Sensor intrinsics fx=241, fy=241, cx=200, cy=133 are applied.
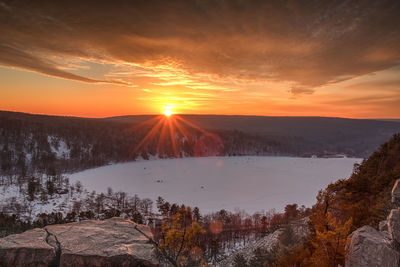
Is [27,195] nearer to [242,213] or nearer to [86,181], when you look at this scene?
[86,181]

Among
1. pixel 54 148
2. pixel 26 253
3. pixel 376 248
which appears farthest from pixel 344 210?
pixel 54 148

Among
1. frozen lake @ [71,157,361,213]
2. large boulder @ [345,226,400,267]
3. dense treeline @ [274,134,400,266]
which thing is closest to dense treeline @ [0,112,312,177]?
frozen lake @ [71,157,361,213]

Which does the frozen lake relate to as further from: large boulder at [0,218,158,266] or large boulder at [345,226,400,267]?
large boulder at [345,226,400,267]

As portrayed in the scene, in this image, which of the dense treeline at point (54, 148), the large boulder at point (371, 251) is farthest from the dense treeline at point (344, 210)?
the dense treeline at point (54, 148)

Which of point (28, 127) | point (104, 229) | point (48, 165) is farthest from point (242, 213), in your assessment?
point (28, 127)

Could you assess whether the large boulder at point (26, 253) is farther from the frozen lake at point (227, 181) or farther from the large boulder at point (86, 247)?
the frozen lake at point (227, 181)

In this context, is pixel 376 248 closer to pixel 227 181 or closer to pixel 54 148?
pixel 227 181
